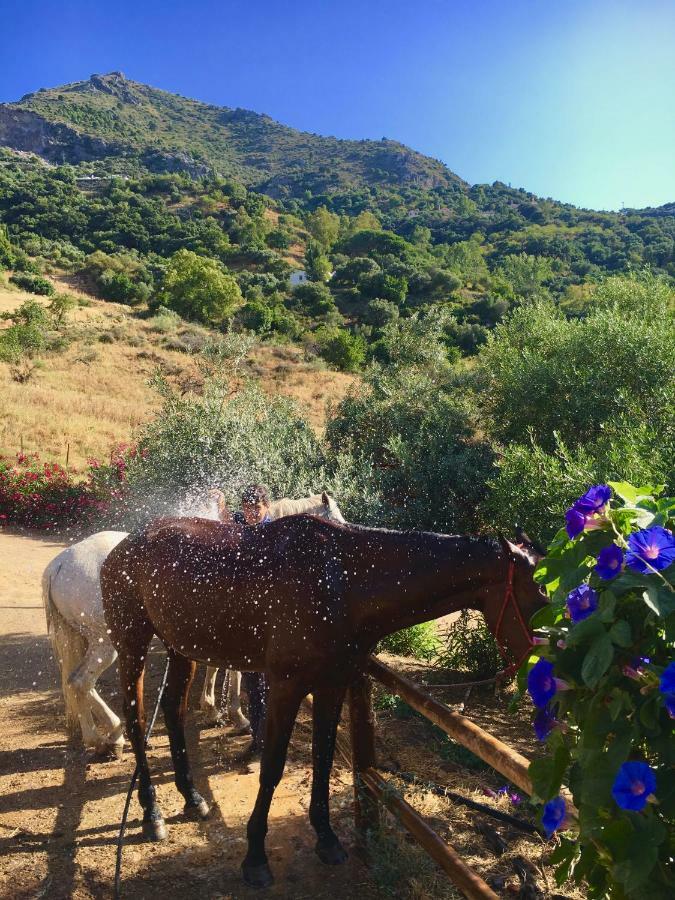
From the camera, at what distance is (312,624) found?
2930mm

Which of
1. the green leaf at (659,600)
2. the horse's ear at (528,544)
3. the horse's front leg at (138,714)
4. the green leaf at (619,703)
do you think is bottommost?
the horse's front leg at (138,714)

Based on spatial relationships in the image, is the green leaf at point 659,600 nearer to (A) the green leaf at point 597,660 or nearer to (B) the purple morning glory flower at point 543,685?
(A) the green leaf at point 597,660

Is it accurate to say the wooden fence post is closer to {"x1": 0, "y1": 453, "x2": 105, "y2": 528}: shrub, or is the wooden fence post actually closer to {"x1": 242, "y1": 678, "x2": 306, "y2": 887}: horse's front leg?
{"x1": 242, "y1": 678, "x2": 306, "y2": 887}: horse's front leg

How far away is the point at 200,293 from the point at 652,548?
4966cm

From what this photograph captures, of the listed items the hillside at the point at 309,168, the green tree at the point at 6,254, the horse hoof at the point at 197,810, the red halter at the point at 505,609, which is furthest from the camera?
the hillside at the point at 309,168

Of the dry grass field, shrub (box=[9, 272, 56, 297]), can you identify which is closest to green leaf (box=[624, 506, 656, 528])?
the dry grass field

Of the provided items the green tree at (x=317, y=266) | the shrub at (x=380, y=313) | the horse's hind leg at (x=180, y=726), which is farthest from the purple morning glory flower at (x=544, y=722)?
the green tree at (x=317, y=266)

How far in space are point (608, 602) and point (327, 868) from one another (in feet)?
9.59

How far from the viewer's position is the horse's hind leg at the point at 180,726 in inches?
152

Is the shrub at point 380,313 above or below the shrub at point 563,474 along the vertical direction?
above

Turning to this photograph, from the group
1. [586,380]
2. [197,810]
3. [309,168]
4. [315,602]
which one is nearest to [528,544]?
[315,602]

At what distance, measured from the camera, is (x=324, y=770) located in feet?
10.9

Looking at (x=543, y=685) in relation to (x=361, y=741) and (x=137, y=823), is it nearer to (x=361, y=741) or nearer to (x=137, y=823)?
(x=361, y=741)

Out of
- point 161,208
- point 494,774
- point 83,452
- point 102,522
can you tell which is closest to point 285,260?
point 161,208
